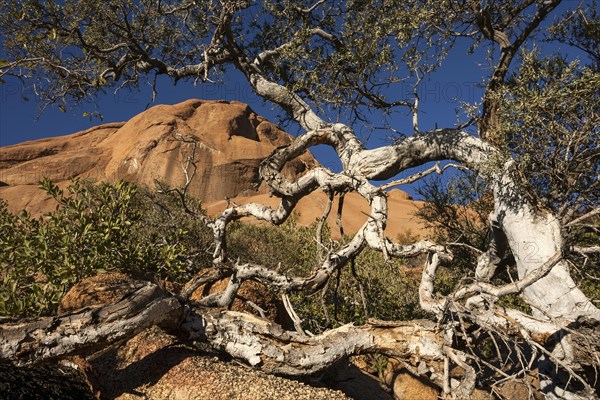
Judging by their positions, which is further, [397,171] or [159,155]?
[159,155]

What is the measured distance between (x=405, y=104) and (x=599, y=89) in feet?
9.51

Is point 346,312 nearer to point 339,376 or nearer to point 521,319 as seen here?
point 339,376

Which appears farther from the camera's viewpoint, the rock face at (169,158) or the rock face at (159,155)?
the rock face at (159,155)

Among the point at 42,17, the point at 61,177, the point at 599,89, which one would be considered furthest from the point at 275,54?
the point at 61,177

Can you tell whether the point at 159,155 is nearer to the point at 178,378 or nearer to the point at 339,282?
the point at 339,282

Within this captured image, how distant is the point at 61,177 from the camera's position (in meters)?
53.1

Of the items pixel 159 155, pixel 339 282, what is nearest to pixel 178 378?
pixel 339 282

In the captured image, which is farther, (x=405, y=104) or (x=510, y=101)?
(x=405, y=104)

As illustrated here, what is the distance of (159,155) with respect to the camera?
51.7 meters

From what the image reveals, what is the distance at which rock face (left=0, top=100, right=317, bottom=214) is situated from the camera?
168ft

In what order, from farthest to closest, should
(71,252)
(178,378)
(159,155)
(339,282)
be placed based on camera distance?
(159,155)
(339,282)
(71,252)
(178,378)

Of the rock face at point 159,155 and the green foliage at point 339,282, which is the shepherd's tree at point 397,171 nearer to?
the green foliage at point 339,282

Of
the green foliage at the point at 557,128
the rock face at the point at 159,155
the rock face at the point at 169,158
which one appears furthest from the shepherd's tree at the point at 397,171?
the rock face at the point at 159,155

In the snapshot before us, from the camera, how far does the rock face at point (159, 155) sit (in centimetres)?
5109
